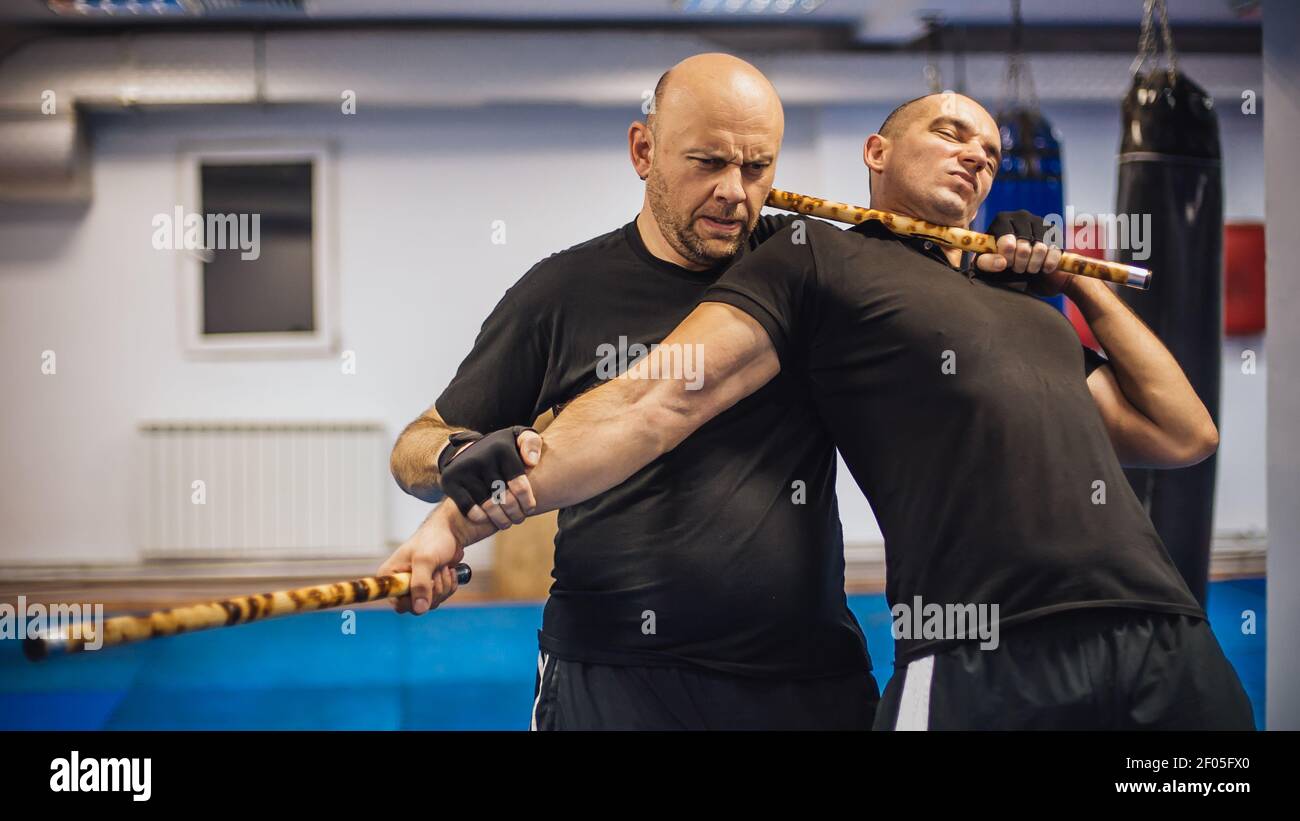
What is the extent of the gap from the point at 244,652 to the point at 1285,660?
4.11 m

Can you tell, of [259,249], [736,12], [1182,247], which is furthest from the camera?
[259,249]

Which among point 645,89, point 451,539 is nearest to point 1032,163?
point 645,89

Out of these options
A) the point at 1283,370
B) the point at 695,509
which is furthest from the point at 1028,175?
the point at 695,509

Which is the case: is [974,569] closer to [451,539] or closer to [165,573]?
[451,539]

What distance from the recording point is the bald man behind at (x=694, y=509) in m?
1.62

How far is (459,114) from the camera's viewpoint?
18.9 ft

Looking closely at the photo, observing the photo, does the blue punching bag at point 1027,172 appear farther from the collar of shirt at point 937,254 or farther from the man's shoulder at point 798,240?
the man's shoulder at point 798,240

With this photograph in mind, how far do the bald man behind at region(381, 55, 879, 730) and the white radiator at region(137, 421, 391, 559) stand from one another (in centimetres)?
426

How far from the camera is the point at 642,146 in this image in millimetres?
1742

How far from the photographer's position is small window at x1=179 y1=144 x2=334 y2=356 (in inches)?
229

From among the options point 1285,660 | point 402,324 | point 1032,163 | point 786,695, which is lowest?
point 1285,660

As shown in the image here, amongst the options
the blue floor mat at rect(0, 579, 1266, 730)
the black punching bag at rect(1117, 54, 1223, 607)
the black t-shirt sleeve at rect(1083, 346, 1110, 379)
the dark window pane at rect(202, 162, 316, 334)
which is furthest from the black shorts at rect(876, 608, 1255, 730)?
the dark window pane at rect(202, 162, 316, 334)

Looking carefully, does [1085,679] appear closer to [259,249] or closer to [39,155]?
[259,249]

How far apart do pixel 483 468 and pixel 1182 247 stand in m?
2.38
